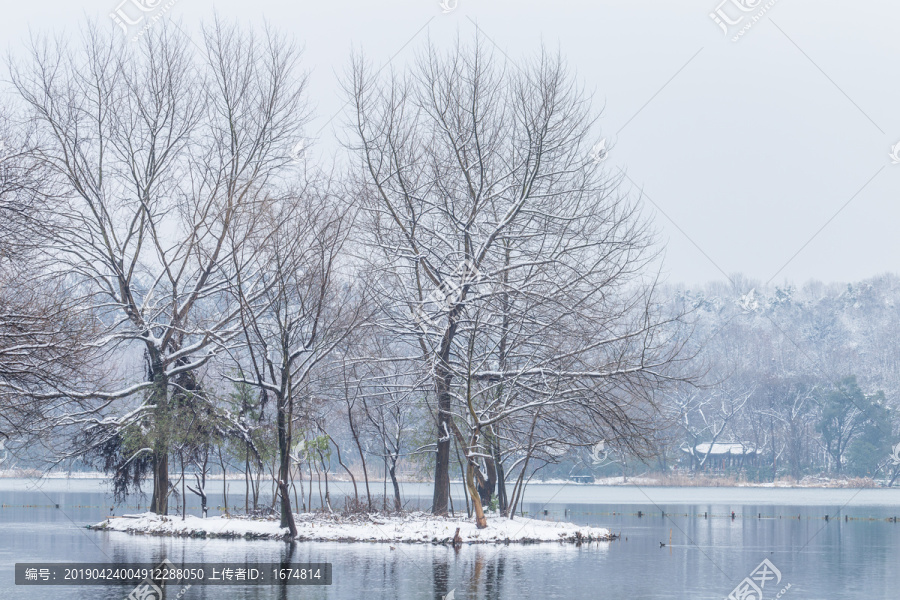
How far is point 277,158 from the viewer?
34.8m

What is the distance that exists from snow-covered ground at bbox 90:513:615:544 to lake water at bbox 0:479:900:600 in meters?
0.69

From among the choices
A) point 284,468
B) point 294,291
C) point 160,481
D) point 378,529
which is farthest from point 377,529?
point 160,481

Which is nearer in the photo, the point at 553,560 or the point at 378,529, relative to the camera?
the point at 553,560

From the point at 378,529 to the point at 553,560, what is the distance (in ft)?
19.8

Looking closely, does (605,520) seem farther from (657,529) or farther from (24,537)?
(24,537)

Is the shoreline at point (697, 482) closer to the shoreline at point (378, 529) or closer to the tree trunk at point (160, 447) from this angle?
the tree trunk at point (160, 447)

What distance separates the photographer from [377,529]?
2848cm

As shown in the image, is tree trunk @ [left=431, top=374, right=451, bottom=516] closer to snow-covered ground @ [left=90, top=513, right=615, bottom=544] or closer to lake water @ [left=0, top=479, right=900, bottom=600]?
snow-covered ground @ [left=90, top=513, right=615, bottom=544]

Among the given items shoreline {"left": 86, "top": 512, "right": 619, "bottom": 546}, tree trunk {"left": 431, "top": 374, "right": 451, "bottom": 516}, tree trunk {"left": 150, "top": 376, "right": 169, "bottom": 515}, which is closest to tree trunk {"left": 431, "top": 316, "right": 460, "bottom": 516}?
tree trunk {"left": 431, "top": 374, "right": 451, "bottom": 516}

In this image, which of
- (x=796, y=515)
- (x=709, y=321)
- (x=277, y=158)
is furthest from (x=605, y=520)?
(x=709, y=321)

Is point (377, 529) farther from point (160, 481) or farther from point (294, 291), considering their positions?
point (160, 481)

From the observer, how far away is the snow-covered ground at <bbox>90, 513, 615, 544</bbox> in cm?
2777

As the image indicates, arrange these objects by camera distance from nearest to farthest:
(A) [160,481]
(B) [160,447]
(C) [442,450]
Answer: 1. (C) [442,450]
2. (B) [160,447]
3. (A) [160,481]

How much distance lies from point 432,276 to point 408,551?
331 inches
